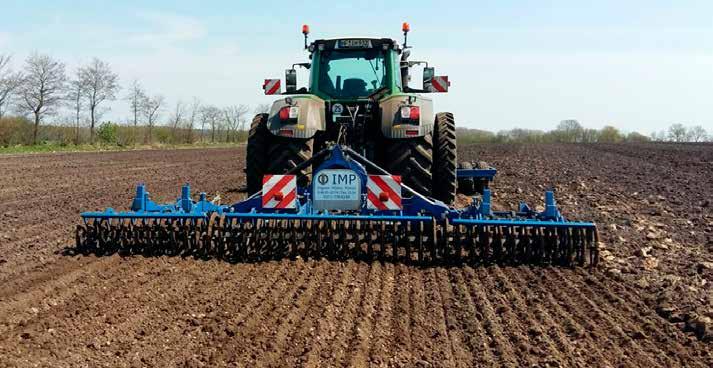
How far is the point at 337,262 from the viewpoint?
5.23 metres

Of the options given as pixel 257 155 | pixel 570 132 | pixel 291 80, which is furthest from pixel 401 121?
pixel 570 132

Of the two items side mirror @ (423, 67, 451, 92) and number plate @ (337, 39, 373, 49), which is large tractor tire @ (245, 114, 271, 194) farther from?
side mirror @ (423, 67, 451, 92)

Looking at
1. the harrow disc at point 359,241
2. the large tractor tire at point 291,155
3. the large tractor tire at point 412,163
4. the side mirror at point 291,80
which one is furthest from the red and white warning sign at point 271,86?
the harrow disc at point 359,241

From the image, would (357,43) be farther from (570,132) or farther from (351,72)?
(570,132)

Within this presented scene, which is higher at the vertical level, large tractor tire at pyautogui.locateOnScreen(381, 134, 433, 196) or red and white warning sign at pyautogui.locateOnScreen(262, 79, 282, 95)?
red and white warning sign at pyautogui.locateOnScreen(262, 79, 282, 95)

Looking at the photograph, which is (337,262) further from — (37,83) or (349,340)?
(37,83)

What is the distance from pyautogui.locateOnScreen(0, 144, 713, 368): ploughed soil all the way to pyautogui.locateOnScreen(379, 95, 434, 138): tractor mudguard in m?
1.59

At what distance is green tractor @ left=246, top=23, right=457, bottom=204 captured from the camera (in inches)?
251

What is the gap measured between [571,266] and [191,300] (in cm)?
301

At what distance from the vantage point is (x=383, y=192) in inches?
221

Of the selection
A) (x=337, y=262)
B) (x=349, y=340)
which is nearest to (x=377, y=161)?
(x=337, y=262)

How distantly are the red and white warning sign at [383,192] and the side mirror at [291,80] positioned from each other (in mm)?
2625

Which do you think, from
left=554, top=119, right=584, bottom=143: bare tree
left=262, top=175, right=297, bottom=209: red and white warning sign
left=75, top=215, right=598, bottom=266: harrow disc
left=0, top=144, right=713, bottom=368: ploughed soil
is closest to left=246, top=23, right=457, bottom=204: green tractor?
left=262, top=175, right=297, bottom=209: red and white warning sign

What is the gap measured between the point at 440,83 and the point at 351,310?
416cm
